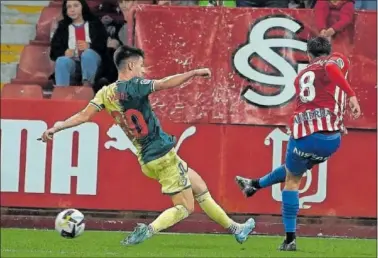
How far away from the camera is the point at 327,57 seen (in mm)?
12258

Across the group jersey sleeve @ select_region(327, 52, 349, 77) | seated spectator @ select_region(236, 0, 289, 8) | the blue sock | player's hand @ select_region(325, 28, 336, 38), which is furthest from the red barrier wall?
jersey sleeve @ select_region(327, 52, 349, 77)

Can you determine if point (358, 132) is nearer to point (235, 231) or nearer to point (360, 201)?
point (360, 201)

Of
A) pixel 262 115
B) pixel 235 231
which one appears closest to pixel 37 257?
pixel 235 231

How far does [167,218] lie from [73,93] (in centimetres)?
387

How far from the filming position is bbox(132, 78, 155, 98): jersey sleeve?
11703 mm

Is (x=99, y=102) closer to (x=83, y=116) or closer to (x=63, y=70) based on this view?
(x=83, y=116)

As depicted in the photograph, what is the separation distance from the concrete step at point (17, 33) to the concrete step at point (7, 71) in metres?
0.41

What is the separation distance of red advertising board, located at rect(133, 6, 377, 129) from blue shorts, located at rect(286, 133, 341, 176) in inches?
96.4

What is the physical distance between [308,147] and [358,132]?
8.81 feet

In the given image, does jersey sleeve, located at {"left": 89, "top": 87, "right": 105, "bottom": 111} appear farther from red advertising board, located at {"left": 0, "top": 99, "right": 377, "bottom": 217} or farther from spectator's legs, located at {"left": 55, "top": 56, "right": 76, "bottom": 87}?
spectator's legs, located at {"left": 55, "top": 56, "right": 76, "bottom": 87}

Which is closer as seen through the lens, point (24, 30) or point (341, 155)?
point (341, 155)

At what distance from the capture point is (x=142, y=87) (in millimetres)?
11742

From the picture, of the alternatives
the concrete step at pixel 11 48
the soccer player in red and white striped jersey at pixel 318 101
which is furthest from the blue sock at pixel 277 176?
the concrete step at pixel 11 48

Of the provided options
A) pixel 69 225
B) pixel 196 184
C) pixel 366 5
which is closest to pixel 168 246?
pixel 196 184
